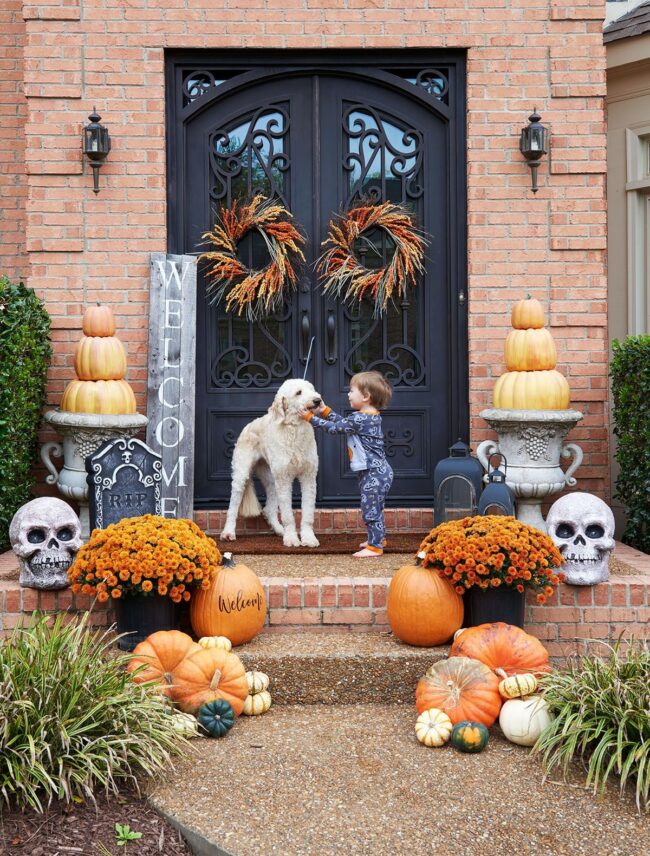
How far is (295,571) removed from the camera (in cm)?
487

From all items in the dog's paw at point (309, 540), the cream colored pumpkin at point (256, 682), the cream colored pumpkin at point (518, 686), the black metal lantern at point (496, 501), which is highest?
the black metal lantern at point (496, 501)

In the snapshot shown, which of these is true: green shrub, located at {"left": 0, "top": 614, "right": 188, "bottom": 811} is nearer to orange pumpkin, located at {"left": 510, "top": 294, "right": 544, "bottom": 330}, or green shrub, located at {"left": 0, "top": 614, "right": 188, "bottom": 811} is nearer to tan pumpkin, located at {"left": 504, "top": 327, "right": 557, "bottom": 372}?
tan pumpkin, located at {"left": 504, "top": 327, "right": 557, "bottom": 372}

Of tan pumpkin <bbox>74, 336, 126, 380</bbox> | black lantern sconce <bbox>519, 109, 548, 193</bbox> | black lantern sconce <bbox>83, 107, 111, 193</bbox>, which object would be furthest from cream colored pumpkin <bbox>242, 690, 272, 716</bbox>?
black lantern sconce <bbox>519, 109, 548, 193</bbox>

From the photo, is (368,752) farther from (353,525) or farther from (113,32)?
(113,32)

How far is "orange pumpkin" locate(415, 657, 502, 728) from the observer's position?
12.2 feet

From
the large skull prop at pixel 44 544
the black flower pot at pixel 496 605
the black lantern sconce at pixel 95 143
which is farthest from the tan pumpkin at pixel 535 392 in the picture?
the black lantern sconce at pixel 95 143

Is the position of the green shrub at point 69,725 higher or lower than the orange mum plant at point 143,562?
lower

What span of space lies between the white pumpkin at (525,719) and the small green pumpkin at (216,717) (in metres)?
1.13

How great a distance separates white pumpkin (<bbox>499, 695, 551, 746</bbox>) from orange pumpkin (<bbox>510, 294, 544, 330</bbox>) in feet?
8.73

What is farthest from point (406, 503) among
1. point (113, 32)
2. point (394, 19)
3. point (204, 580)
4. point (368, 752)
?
point (113, 32)

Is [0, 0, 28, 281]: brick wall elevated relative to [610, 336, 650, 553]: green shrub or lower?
elevated

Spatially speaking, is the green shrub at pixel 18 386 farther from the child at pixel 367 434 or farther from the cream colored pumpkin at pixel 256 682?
the cream colored pumpkin at pixel 256 682

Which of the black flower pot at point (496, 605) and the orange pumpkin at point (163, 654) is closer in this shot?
the orange pumpkin at point (163, 654)

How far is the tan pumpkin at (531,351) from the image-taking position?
18.4 ft
